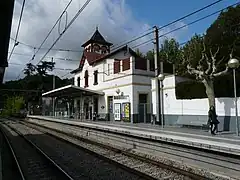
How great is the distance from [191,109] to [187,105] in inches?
24.3

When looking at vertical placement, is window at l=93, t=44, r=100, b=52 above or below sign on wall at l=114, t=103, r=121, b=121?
above

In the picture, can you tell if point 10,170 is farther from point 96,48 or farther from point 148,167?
point 96,48

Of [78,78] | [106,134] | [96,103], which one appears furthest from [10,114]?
[106,134]

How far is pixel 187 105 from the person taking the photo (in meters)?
22.0

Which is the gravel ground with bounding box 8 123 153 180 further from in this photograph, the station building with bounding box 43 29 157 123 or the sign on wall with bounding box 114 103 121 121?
the sign on wall with bounding box 114 103 121 121

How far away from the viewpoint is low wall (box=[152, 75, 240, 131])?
18.1m

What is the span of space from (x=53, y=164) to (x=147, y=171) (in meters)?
3.92

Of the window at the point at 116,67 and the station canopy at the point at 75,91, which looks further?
→ the station canopy at the point at 75,91

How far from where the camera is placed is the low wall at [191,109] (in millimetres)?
18094

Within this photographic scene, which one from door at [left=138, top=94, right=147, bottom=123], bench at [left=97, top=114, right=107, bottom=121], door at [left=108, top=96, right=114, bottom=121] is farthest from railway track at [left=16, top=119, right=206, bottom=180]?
bench at [left=97, top=114, right=107, bottom=121]

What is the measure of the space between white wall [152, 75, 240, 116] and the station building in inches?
146

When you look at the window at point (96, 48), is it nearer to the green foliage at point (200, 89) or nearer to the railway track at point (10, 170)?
the green foliage at point (200, 89)

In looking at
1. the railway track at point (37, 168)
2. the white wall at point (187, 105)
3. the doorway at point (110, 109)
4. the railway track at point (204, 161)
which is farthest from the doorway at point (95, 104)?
the railway track at point (204, 161)

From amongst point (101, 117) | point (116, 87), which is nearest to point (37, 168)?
point (116, 87)
